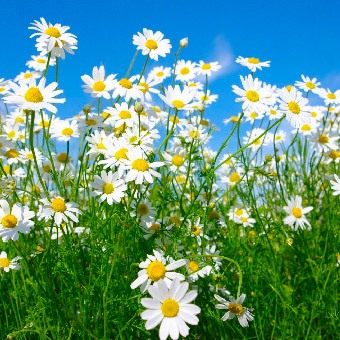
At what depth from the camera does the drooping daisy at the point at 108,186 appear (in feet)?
6.41

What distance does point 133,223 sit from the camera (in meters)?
1.96

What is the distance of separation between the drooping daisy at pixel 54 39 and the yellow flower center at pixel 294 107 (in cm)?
100

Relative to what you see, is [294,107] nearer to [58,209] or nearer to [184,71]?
[58,209]

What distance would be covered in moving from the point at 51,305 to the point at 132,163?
2.05 ft

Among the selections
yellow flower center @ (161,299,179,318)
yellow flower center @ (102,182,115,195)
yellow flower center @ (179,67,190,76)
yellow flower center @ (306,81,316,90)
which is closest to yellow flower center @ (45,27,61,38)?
yellow flower center @ (102,182,115,195)

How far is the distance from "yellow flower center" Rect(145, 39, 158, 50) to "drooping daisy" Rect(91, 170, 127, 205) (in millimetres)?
989

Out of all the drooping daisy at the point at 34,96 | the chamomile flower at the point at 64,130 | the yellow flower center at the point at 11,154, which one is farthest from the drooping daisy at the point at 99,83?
the yellow flower center at the point at 11,154

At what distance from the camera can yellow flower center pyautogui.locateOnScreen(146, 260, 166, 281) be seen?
65.5 inches

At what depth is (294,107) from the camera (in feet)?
7.55

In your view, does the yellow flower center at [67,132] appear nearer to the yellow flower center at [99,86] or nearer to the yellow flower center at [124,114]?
the yellow flower center at [99,86]

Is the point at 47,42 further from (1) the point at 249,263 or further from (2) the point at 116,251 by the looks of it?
(1) the point at 249,263

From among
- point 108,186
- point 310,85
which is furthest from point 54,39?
point 310,85

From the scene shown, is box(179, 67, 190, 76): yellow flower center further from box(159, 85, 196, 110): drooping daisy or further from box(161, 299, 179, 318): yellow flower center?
box(161, 299, 179, 318): yellow flower center

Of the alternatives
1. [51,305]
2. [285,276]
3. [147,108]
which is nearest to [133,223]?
[51,305]
